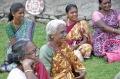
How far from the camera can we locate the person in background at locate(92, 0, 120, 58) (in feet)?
22.1

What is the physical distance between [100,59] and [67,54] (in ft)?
7.03

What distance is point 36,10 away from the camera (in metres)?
9.44

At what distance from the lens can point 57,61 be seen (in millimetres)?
4586

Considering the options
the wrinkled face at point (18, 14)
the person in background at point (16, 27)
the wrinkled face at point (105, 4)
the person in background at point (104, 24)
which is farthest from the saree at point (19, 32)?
the wrinkled face at point (105, 4)

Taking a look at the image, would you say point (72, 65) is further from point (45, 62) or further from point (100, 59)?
point (100, 59)

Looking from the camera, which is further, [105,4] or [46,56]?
[105,4]

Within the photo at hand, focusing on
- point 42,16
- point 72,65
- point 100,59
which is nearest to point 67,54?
point 72,65

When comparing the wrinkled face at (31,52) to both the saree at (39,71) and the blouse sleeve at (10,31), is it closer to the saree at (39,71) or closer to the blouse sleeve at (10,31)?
the saree at (39,71)

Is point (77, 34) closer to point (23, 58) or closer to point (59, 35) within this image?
point (59, 35)

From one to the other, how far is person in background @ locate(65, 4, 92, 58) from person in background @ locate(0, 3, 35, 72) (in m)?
0.73

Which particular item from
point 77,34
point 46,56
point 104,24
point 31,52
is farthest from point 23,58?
point 104,24

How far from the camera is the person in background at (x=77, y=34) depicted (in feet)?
22.0

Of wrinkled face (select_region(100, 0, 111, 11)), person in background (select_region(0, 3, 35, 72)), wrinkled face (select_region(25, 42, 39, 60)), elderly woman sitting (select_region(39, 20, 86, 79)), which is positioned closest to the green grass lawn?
person in background (select_region(0, 3, 35, 72))

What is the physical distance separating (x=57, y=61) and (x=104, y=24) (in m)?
2.39
